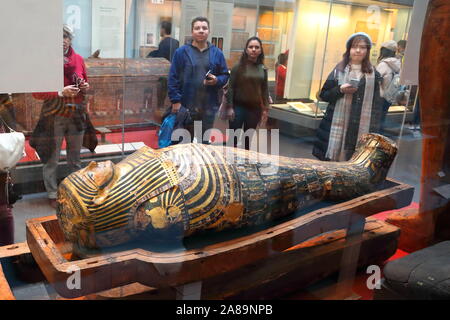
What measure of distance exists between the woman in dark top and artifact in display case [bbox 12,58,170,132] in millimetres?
415

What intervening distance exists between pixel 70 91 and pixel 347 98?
1341 millimetres

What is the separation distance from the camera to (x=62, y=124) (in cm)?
204

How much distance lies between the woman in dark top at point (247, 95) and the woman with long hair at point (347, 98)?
40 centimetres

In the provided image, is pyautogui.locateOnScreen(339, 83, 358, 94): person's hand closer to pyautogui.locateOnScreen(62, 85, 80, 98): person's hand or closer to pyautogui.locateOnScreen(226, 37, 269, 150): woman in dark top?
pyautogui.locateOnScreen(226, 37, 269, 150): woman in dark top

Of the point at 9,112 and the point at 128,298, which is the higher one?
the point at 9,112

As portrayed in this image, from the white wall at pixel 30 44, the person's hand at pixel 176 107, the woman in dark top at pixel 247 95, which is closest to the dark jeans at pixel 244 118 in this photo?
the woman in dark top at pixel 247 95

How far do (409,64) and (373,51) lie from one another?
0.36 metres

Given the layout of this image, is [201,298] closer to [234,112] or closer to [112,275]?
[112,275]

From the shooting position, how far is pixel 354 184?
1.84m

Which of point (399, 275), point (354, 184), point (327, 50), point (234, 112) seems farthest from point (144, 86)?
point (399, 275)

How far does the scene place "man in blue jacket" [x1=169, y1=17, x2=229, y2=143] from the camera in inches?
78.8

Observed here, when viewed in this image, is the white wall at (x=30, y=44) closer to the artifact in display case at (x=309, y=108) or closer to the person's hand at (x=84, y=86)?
the person's hand at (x=84, y=86)

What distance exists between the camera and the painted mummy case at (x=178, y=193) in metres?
1.36

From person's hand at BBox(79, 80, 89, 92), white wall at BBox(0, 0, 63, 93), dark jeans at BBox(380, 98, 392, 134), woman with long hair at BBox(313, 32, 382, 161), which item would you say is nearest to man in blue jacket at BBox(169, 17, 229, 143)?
person's hand at BBox(79, 80, 89, 92)
